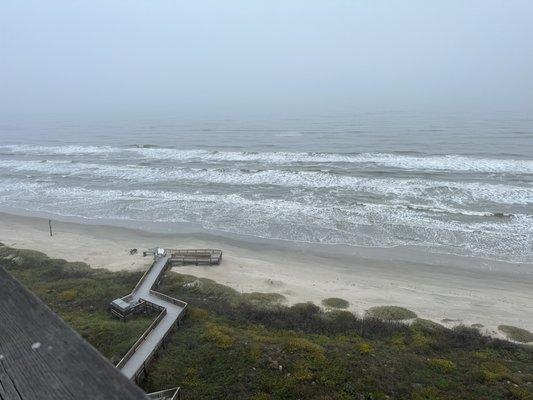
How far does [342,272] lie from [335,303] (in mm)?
5489

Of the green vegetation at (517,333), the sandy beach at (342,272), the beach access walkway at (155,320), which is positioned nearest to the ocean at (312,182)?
the sandy beach at (342,272)

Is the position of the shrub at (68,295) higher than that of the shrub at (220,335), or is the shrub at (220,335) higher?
the shrub at (220,335)

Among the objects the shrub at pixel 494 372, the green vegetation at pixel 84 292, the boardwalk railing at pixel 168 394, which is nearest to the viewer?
the boardwalk railing at pixel 168 394

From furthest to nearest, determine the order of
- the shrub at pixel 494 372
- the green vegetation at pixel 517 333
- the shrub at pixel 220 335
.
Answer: the green vegetation at pixel 517 333 < the shrub at pixel 220 335 < the shrub at pixel 494 372

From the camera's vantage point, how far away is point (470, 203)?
43.8m

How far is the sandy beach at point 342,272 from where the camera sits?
83.3 ft

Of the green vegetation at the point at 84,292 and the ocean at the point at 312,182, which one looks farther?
the ocean at the point at 312,182

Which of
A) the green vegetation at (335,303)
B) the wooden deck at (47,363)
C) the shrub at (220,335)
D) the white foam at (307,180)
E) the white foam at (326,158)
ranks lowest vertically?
the green vegetation at (335,303)

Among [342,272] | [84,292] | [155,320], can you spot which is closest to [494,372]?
[342,272]

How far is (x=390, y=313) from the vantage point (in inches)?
945

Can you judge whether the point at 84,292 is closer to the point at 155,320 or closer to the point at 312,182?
the point at 155,320

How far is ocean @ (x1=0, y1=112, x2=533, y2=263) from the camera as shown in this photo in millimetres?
38188

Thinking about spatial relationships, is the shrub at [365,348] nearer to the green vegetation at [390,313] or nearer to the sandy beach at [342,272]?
the green vegetation at [390,313]

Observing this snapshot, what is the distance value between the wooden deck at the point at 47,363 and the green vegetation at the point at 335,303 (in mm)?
23551
